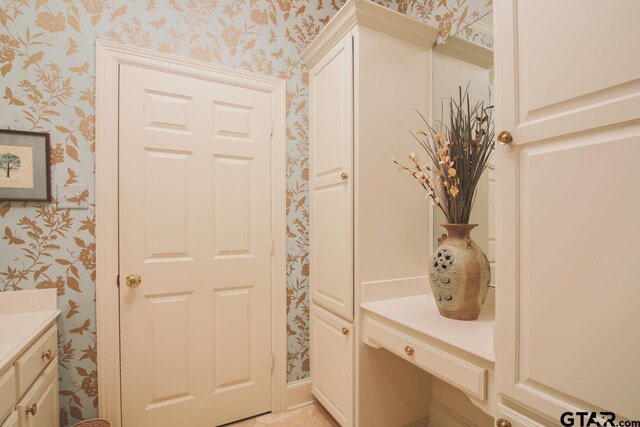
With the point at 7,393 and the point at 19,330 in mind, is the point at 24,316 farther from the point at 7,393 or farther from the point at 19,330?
the point at 7,393

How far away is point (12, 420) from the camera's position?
99 cm

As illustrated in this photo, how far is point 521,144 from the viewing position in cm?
80

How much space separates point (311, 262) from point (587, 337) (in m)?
1.44

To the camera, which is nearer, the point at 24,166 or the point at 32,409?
the point at 32,409

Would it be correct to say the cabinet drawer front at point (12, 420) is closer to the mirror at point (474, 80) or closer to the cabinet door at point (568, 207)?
the cabinet door at point (568, 207)

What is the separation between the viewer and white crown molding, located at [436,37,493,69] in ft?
4.74

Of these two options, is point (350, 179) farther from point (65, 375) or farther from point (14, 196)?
point (65, 375)

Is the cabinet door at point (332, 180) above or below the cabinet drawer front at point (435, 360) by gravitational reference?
above

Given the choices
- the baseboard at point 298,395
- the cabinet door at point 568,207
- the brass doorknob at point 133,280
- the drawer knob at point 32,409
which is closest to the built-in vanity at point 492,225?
the cabinet door at point 568,207

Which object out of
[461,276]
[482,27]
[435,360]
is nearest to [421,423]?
[435,360]

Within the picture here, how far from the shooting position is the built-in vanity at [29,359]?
983mm

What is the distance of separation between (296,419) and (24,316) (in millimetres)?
1487

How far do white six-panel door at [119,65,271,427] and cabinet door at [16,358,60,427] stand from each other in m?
0.27
